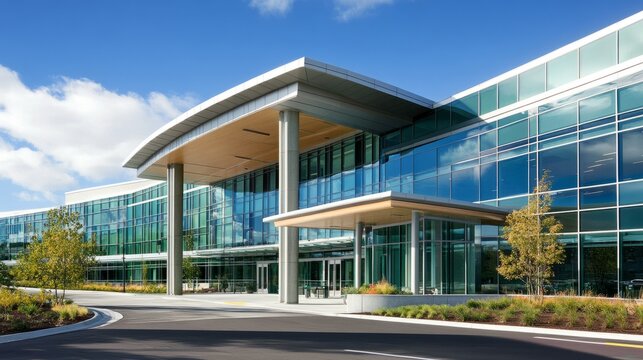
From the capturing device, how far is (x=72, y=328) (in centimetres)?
1764

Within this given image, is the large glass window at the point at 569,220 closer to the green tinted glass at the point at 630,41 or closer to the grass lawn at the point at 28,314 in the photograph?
the green tinted glass at the point at 630,41

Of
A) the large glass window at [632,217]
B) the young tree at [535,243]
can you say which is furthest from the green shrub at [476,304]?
the large glass window at [632,217]

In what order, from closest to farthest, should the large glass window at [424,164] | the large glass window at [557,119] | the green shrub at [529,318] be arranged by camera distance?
the green shrub at [529,318], the large glass window at [557,119], the large glass window at [424,164]

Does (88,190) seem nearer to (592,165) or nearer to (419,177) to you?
(419,177)

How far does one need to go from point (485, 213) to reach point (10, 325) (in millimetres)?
18295

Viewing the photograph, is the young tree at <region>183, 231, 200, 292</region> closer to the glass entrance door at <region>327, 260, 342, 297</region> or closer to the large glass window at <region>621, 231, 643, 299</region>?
the glass entrance door at <region>327, 260, 342, 297</region>

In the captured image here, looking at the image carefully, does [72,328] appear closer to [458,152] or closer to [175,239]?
[458,152]

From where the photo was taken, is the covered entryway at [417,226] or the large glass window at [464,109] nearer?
the covered entryway at [417,226]

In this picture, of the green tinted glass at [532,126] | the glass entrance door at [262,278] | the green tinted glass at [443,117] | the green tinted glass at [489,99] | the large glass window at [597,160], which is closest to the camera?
the large glass window at [597,160]

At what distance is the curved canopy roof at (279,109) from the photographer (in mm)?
29281

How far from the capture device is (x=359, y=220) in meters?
29.5

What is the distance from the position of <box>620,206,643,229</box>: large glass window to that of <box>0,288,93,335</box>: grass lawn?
19273mm

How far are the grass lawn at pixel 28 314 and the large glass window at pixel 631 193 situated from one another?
19.4 m

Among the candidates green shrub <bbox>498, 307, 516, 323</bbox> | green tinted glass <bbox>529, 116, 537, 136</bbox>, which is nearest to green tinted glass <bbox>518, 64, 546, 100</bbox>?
green tinted glass <bbox>529, 116, 537, 136</bbox>
